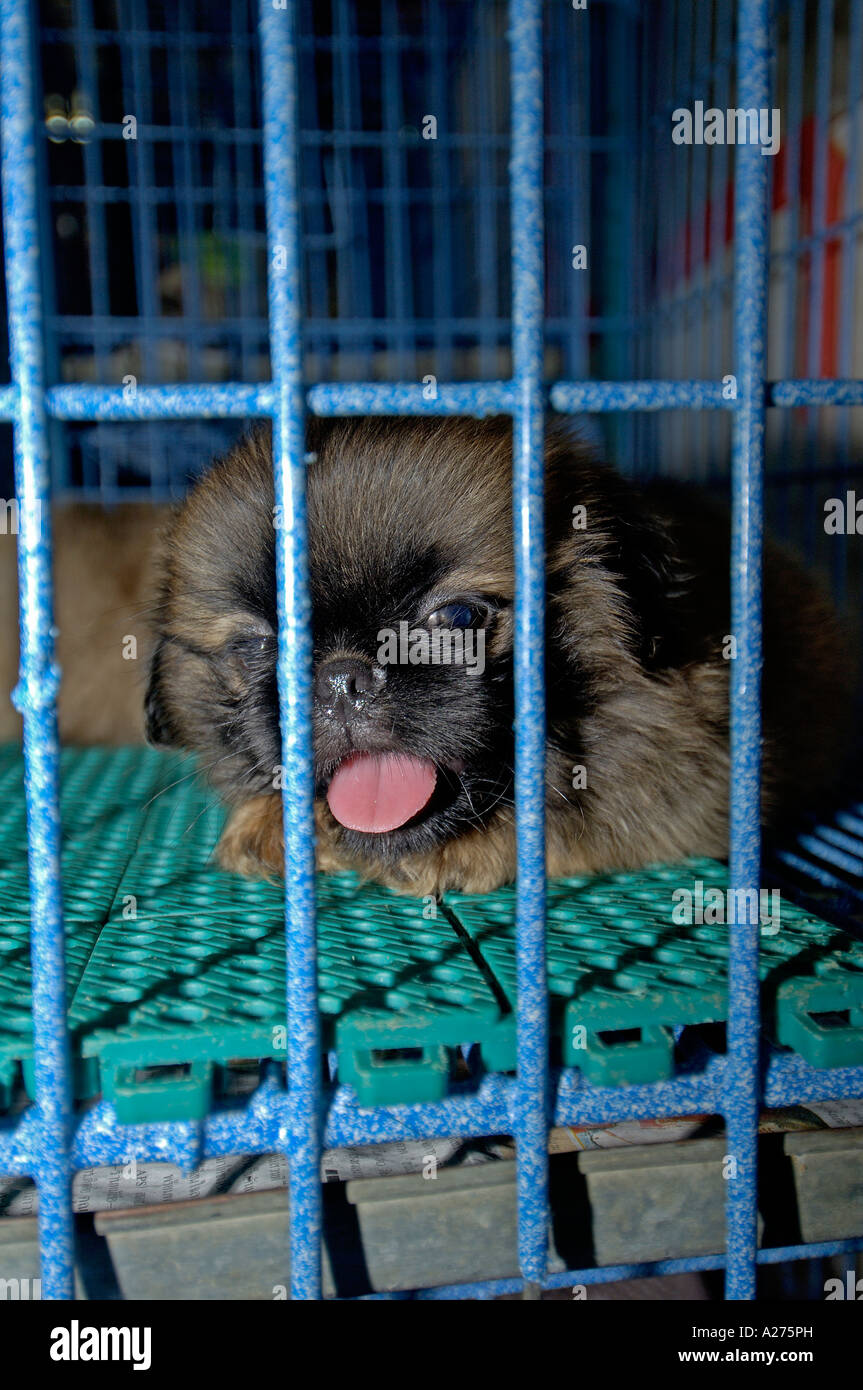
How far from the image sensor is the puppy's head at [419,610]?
145 centimetres

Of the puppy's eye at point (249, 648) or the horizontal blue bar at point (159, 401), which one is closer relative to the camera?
the horizontal blue bar at point (159, 401)

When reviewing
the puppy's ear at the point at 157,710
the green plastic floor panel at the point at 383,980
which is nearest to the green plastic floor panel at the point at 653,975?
the green plastic floor panel at the point at 383,980

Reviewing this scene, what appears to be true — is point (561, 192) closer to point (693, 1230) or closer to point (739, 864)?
point (739, 864)

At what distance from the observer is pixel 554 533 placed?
1.57m

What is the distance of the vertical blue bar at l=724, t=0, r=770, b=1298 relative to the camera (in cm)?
85

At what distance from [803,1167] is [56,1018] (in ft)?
2.67

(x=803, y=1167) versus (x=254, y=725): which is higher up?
(x=254, y=725)

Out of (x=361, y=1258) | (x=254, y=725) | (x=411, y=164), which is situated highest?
(x=411, y=164)

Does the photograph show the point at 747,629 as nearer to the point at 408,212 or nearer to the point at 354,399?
the point at 354,399

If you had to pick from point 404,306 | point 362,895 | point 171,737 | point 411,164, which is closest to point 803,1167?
point 362,895

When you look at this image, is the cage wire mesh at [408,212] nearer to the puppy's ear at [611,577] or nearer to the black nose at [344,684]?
the puppy's ear at [611,577]

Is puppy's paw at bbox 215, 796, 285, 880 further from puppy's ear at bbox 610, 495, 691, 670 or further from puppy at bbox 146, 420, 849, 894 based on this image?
puppy's ear at bbox 610, 495, 691, 670

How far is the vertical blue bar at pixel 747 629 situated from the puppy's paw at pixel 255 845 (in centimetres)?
83

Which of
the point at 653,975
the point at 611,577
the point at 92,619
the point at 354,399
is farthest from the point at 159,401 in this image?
the point at 92,619
